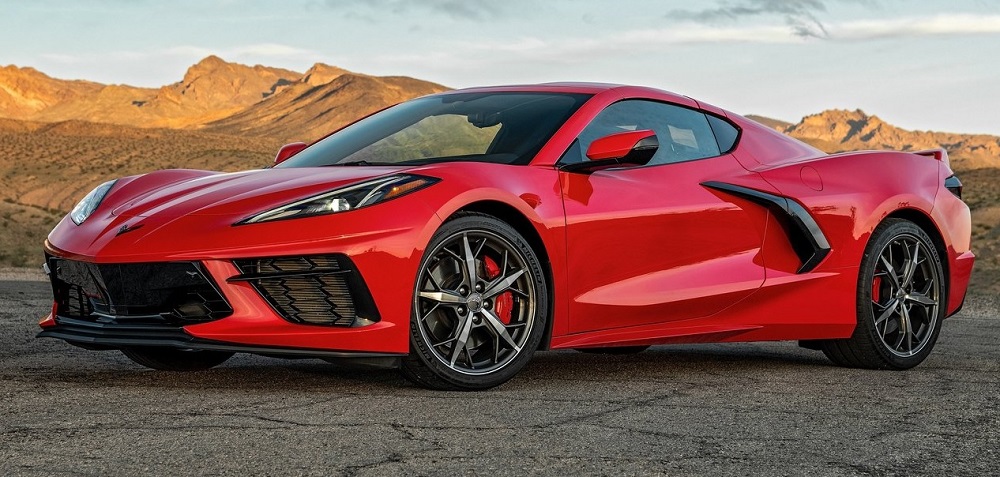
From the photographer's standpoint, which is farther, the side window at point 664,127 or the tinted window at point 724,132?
the tinted window at point 724,132

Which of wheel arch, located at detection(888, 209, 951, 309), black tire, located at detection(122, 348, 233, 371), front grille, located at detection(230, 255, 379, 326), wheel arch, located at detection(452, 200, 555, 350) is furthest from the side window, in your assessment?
black tire, located at detection(122, 348, 233, 371)

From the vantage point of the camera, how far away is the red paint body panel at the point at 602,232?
4.48m

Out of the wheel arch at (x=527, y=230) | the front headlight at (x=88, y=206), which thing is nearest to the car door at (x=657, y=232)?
the wheel arch at (x=527, y=230)

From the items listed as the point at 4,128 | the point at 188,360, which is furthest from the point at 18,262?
the point at 4,128

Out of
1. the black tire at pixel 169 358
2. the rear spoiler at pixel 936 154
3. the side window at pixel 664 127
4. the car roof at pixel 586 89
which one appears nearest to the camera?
the black tire at pixel 169 358

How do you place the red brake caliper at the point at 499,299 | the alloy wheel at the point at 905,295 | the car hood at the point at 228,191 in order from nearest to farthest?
the car hood at the point at 228,191
the red brake caliper at the point at 499,299
the alloy wheel at the point at 905,295

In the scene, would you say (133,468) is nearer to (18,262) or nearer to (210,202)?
(210,202)

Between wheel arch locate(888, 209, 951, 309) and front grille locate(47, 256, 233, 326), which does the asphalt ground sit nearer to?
front grille locate(47, 256, 233, 326)

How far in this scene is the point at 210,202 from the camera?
4723 mm

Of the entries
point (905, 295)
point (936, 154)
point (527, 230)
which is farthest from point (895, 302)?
point (527, 230)

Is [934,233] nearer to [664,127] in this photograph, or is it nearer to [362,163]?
[664,127]

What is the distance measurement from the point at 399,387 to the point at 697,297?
1.52 meters

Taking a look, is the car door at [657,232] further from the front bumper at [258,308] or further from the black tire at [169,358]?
the black tire at [169,358]

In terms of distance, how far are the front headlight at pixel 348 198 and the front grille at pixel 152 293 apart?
29 cm
